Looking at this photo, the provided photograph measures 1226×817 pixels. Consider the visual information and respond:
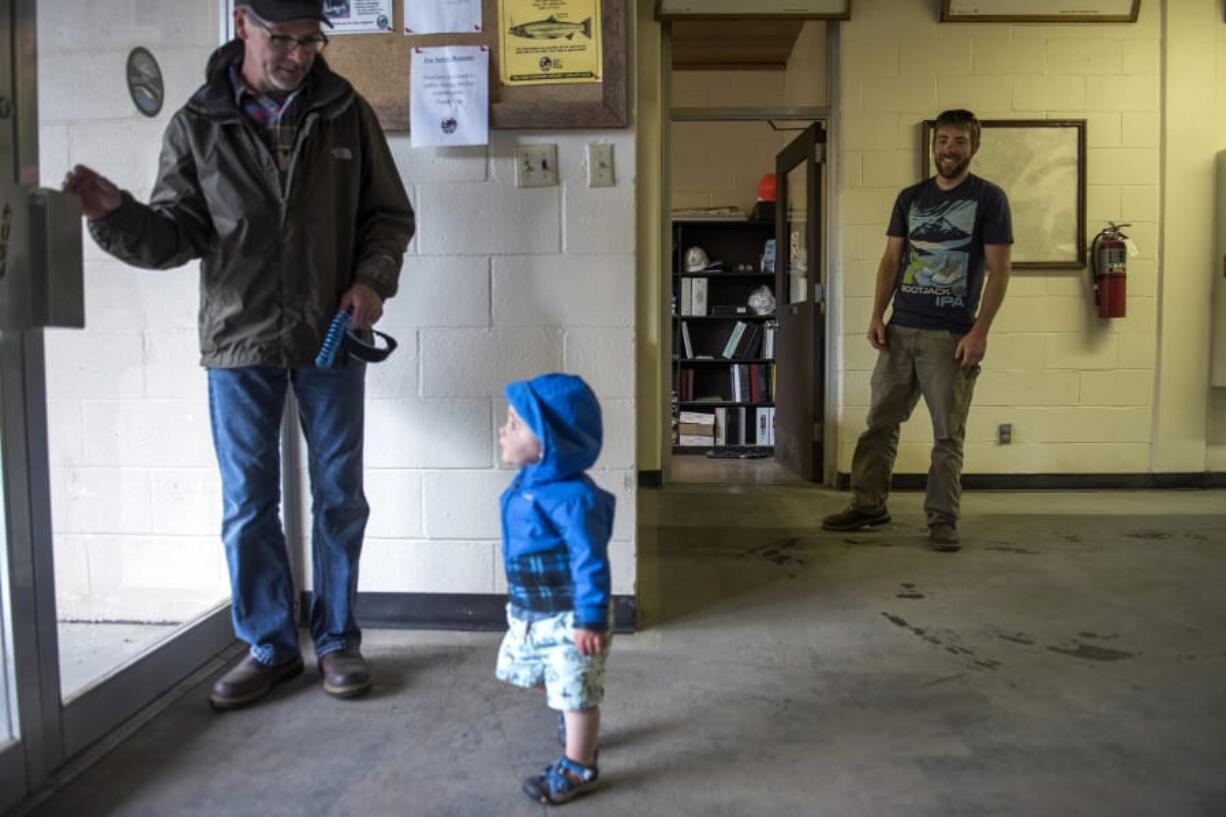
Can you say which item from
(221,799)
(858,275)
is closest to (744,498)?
(858,275)

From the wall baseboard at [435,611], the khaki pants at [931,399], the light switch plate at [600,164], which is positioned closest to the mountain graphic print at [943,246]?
the khaki pants at [931,399]

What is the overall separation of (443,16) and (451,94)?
0.63 ft

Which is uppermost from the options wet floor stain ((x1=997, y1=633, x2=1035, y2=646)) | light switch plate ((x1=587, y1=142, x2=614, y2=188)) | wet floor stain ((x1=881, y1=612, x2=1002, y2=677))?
light switch plate ((x1=587, y1=142, x2=614, y2=188))

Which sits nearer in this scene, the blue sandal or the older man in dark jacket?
the blue sandal

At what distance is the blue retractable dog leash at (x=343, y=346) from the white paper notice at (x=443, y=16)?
2.70ft

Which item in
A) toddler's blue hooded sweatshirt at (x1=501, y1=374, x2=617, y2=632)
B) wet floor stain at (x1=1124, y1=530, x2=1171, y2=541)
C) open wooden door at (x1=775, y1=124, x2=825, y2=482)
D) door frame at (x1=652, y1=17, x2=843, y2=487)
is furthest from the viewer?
open wooden door at (x1=775, y1=124, x2=825, y2=482)

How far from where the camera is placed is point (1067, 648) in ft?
7.25

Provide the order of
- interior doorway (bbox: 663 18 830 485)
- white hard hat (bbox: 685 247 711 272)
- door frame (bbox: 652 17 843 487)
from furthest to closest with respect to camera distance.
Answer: white hard hat (bbox: 685 247 711 272) → interior doorway (bbox: 663 18 830 485) → door frame (bbox: 652 17 843 487)

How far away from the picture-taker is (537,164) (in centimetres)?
226

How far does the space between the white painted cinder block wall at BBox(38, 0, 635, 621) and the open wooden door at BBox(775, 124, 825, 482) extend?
104 inches

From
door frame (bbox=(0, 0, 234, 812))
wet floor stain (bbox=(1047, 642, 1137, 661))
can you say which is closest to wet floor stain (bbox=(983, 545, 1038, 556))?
wet floor stain (bbox=(1047, 642, 1137, 661))

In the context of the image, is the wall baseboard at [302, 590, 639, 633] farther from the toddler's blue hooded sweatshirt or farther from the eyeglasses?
the eyeglasses

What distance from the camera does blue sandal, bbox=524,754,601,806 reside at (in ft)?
4.77

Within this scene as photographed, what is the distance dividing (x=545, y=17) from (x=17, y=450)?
1493 mm
